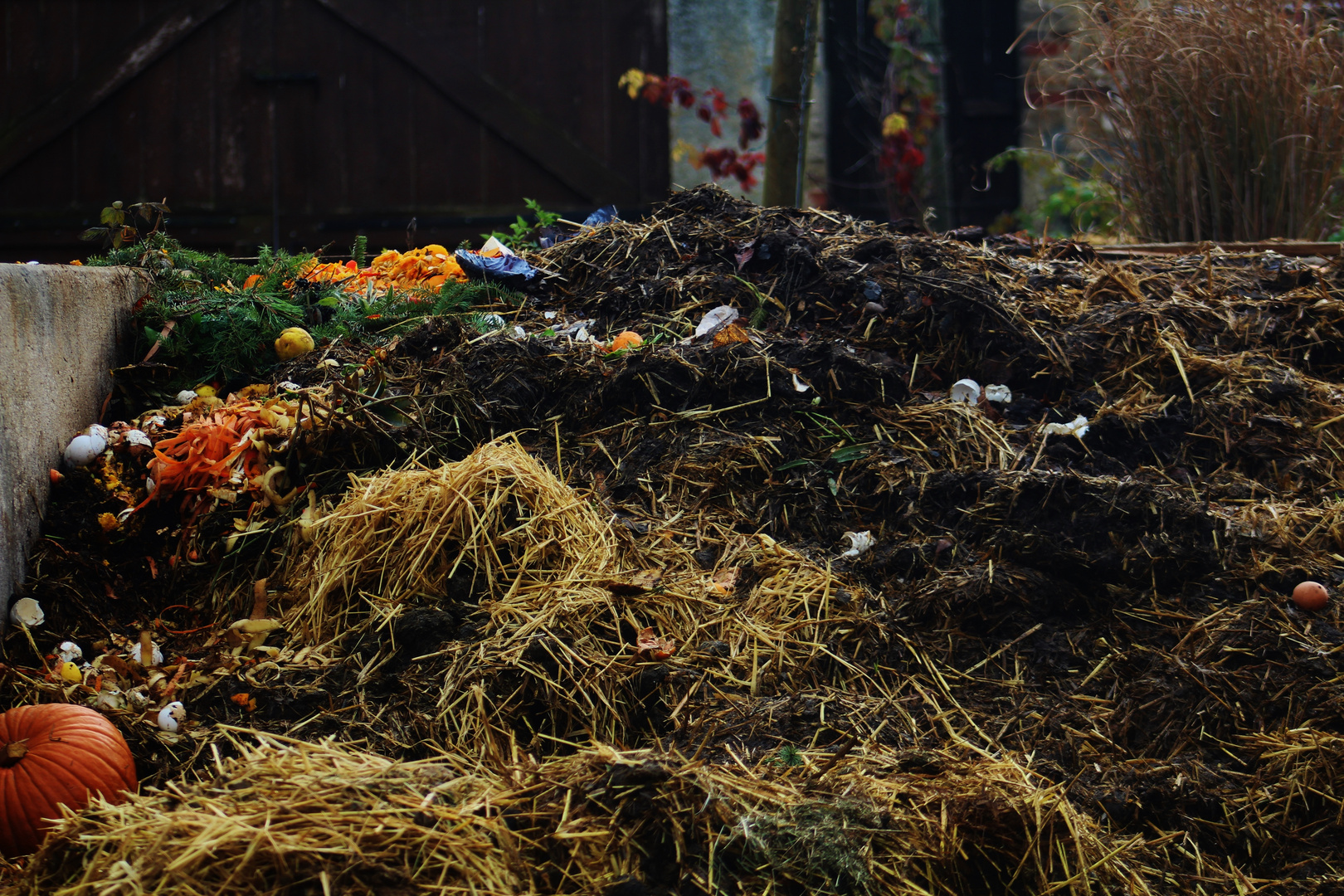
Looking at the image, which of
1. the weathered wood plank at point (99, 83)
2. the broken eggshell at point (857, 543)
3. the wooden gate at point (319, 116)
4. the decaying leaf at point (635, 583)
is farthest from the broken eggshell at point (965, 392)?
the weathered wood plank at point (99, 83)

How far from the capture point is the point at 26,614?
8.40 feet

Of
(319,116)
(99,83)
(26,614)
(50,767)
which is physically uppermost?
(99,83)

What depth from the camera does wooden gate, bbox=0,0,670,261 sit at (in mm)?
6094

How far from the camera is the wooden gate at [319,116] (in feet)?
20.0

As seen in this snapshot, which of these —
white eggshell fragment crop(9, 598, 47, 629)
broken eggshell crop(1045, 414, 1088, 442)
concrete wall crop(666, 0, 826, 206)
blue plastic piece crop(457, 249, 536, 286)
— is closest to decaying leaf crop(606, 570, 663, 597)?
broken eggshell crop(1045, 414, 1088, 442)

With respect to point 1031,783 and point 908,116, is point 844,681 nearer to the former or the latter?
point 1031,783

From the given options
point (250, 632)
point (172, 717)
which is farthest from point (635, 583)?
point (172, 717)

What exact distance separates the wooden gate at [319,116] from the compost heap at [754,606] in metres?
2.80

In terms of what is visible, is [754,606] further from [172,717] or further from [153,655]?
[153,655]

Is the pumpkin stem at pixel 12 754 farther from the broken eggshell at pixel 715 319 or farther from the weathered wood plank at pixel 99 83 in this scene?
the weathered wood plank at pixel 99 83

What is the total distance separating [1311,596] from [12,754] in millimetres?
2997

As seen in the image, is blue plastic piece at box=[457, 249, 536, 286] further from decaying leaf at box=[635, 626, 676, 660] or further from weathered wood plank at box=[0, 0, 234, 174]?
weathered wood plank at box=[0, 0, 234, 174]

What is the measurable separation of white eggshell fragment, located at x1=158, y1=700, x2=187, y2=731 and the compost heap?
0.10 ft

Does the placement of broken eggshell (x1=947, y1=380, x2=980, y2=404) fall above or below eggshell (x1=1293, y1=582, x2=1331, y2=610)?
above
